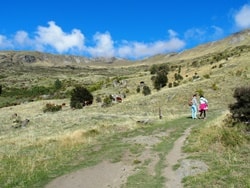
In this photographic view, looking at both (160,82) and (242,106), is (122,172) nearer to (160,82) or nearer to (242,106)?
(242,106)

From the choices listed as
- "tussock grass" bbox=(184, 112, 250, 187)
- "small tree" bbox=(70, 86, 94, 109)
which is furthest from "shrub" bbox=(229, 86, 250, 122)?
"small tree" bbox=(70, 86, 94, 109)

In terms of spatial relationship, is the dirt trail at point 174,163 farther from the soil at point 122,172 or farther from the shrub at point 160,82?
the shrub at point 160,82

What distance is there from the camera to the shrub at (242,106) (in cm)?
2347

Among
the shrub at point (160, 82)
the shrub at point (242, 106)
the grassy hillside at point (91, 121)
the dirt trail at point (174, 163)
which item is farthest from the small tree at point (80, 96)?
the dirt trail at point (174, 163)

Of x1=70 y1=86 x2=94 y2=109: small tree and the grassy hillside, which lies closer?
the grassy hillside

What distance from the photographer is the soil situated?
46.7 feet

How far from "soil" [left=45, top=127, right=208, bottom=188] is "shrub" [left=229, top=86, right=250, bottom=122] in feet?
20.0

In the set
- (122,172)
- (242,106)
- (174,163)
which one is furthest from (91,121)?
(122,172)

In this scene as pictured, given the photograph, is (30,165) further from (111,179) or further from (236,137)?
(236,137)

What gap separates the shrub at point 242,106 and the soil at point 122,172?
20.0ft

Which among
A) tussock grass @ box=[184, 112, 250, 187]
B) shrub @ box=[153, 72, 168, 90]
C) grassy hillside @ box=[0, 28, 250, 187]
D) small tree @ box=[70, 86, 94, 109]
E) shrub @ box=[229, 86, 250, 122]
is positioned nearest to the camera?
tussock grass @ box=[184, 112, 250, 187]

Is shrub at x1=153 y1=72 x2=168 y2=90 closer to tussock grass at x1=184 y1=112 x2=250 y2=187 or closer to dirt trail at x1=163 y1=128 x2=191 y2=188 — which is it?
tussock grass at x1=184 y1=112 x2=250 y2=187

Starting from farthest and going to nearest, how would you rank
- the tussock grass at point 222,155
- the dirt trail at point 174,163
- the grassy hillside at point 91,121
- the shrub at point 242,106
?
1. the shrub at point 242,106
2. the grassy hillside at point 91,121
3. the dirt trail at point 174,163
4. the tussock grass at point 222,155

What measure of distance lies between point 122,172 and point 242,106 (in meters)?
10.6
